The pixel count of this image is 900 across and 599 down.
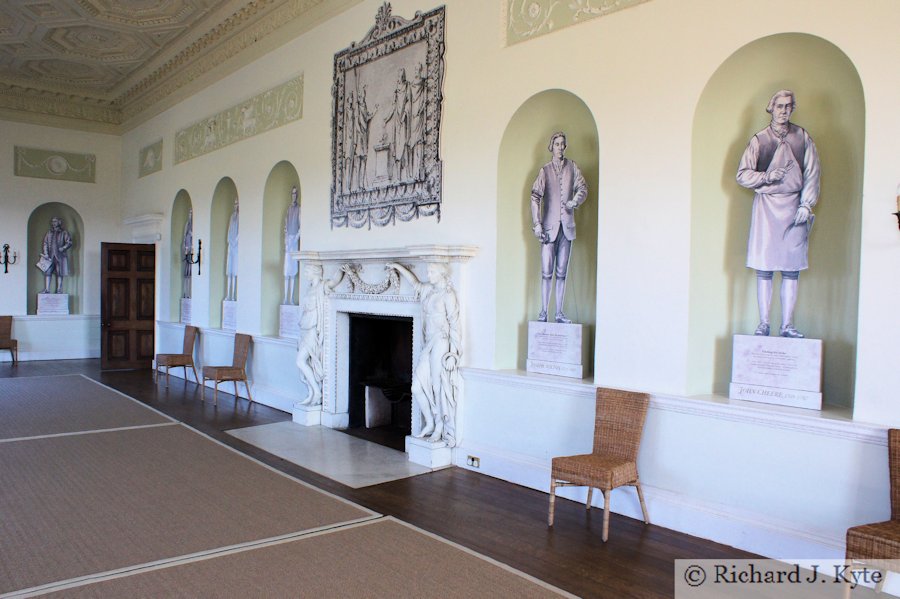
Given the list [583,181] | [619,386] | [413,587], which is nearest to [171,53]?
[583,181]

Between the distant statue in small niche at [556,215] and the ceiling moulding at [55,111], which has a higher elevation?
the ceiling moulding at [55,111]

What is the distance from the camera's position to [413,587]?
3.50 m

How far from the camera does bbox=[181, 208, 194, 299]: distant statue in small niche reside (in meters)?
11.9

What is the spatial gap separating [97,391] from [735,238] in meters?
8.84

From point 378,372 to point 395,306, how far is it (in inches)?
52.5

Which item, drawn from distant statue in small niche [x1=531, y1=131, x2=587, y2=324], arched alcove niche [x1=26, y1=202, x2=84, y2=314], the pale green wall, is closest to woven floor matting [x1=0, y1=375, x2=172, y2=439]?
the pale green wall

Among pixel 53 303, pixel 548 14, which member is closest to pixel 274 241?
pixel 548 14

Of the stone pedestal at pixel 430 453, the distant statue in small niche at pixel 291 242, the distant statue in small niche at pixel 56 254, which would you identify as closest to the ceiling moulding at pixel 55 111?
the distant statue in small niche at pixel 56 254

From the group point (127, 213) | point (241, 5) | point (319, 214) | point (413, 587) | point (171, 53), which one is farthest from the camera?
point (127, 213)

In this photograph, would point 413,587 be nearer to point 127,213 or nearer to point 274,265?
point 274,265

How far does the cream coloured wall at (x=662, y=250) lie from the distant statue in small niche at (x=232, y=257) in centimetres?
410

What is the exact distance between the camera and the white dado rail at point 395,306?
6.05m

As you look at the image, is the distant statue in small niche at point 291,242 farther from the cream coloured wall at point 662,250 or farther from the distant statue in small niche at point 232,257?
the cream coloured wall at point 662,250

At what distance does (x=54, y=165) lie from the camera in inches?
543
